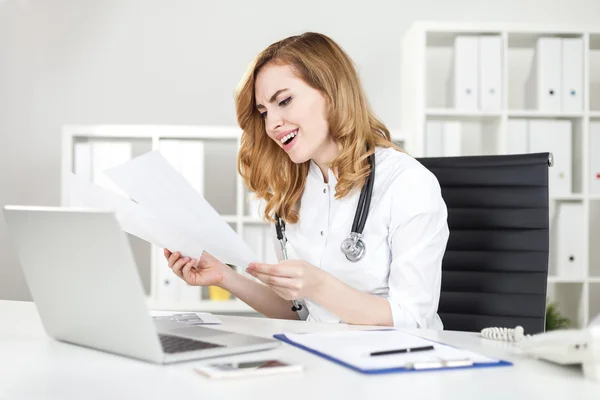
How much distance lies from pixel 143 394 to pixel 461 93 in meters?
2.77

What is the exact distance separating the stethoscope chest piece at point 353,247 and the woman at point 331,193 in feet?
0.09

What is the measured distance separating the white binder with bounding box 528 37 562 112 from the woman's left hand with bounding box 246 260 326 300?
2.34 m

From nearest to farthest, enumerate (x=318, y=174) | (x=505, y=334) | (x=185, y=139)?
(x=505, y=334) → (x=318, y=174) → (x=185, y=139)

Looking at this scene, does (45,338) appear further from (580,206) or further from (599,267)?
(599,267)

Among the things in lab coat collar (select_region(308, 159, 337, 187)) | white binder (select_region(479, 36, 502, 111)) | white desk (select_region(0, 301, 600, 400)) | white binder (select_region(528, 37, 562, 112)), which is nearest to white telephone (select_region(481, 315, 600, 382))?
white desk (select_region(0, 301, 600, 400))

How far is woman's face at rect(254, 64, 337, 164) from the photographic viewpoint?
177cm

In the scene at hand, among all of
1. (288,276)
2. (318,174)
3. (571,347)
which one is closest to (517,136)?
(318,174)

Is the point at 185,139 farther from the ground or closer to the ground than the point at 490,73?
closer to the ground

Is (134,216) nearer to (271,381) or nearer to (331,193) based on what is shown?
(271,381)

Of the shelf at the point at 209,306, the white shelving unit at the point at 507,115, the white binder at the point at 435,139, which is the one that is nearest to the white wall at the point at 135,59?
the white shelving unit at the point at 507,115

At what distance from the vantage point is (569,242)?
3318mm

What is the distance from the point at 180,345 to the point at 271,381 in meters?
0.21

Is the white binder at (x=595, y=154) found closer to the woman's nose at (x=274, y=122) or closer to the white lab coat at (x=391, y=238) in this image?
the white lab coat at (x=391, y=238)

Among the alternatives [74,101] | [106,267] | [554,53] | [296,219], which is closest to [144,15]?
[74,101]
